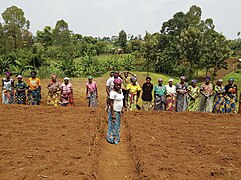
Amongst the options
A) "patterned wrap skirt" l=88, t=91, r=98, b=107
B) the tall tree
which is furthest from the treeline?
"patterned wrap skirt" l=88, t=91, r=98, b=107

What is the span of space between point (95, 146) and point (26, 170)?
1475 mm

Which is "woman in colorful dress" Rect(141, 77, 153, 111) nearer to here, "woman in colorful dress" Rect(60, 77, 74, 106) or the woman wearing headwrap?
the woman wearing headwrap

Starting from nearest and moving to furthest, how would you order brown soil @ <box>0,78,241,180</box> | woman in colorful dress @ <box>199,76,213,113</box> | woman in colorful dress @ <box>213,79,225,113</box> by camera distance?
brown soil @ <box>0,78,241,180</box>
woman in colorful dress @ <box>213,79,225,113</box>
woman in colorful dress @ <box>199,76,213,113</box>

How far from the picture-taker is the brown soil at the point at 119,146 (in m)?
3.78

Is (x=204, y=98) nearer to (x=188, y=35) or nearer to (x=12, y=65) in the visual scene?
(x=188, y=35)

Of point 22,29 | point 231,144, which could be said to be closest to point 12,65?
point 22,29

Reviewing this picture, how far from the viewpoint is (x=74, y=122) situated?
20.1 feet

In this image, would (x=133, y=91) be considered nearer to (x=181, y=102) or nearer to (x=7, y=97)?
(x=181, y=102)

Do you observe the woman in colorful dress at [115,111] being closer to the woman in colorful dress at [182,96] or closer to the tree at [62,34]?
the woman in colorful dress at [182,96]

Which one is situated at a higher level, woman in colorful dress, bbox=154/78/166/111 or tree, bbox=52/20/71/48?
tree, bbox=52/20/71/48

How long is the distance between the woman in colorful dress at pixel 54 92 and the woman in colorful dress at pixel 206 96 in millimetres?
4768

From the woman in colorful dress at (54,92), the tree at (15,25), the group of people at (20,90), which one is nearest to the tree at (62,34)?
the tree at (15,25)

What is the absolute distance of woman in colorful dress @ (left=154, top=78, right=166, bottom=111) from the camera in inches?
288

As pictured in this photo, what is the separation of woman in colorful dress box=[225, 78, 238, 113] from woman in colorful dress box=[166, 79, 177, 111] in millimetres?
1706
